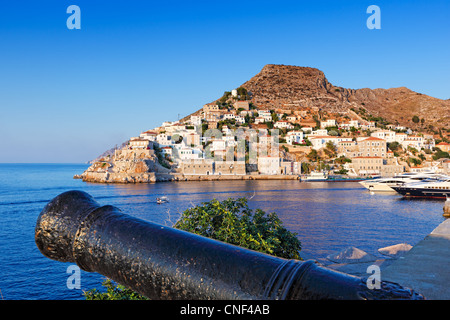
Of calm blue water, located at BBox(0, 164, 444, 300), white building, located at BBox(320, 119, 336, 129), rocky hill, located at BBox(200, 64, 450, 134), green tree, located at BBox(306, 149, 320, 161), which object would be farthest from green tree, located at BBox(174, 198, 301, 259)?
rocky hill, located at BBox(200, 64, 450, 134)

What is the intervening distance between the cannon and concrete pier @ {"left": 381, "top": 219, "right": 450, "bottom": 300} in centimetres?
501

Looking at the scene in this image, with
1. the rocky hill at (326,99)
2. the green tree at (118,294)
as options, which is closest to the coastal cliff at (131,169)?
the green tree at (118,294)

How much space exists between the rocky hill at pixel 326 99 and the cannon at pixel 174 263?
5603 inches

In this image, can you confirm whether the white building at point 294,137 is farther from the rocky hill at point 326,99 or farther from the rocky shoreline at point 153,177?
the rocky hill at point 326,99

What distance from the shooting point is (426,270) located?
7.11m

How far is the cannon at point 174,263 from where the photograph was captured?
1430 millimetres

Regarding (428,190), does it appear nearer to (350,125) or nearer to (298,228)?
(298,228)

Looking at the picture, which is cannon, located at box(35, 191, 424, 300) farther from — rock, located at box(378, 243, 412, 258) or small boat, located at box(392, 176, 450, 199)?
small boat, located at box(392, 176, 450, 199)

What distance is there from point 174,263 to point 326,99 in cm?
17169

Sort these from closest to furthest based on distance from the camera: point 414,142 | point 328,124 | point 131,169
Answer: point 131,169 < point 414,142 < point 328,124

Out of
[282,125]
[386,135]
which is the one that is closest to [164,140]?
[282,125]

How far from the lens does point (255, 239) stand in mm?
6785

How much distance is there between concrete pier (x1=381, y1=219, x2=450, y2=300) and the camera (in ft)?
19.3
